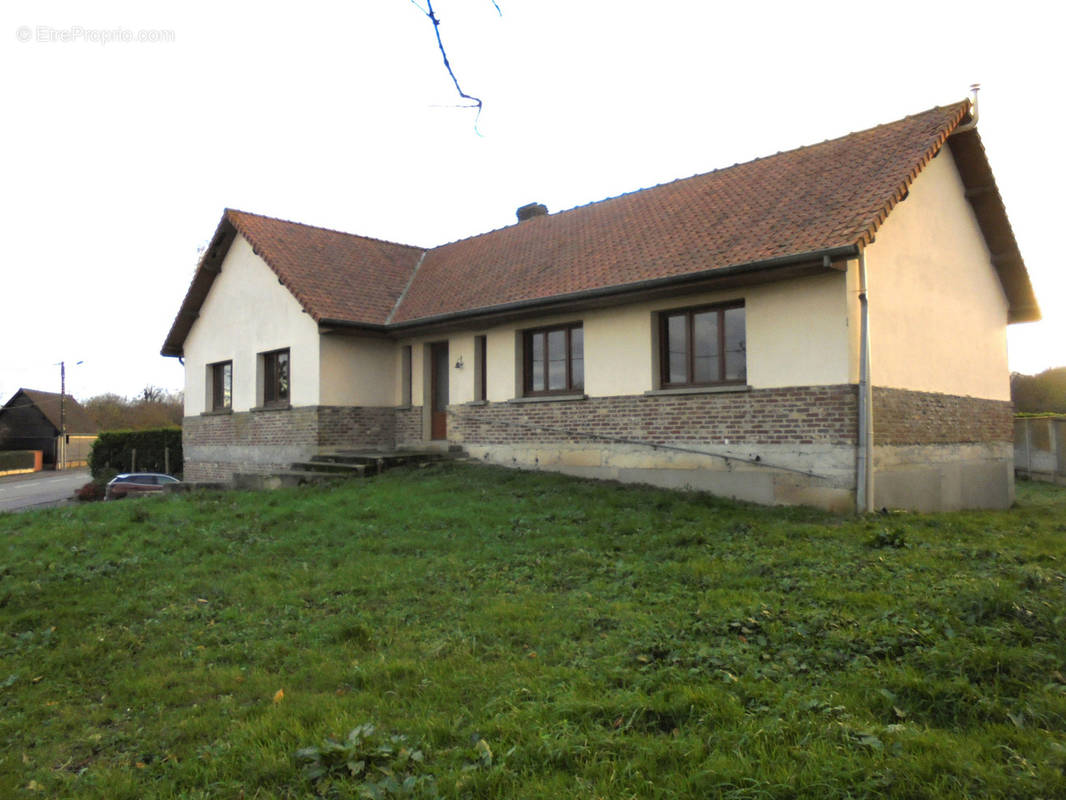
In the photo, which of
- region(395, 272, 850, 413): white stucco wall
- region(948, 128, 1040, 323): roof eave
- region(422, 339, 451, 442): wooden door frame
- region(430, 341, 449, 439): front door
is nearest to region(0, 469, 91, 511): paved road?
region(422, 339, 451, 442): wooden door frame

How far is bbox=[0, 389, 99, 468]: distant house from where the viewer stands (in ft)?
183

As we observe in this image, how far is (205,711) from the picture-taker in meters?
4.38

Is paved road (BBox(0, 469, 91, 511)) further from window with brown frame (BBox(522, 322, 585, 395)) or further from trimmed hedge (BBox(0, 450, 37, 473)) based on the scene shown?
window with brown frame (BBox(522, 322, 585, 395))

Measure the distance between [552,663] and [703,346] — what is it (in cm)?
788

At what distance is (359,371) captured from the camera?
667 inches

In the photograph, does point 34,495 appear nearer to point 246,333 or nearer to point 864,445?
point 246,333

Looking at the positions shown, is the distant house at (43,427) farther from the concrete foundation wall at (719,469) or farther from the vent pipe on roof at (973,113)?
the vent pipe on roof at (973,113)

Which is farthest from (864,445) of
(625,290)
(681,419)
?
(625,290)

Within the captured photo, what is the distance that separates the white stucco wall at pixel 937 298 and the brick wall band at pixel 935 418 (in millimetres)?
184

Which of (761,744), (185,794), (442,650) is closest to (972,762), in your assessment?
(761,744)

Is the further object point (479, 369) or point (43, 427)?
point (43, 427)

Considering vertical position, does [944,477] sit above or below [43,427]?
below

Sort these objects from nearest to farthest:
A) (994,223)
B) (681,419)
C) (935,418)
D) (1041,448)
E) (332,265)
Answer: (681,419)
(935,418)
(994,223)
(332,265)
(1041,448)

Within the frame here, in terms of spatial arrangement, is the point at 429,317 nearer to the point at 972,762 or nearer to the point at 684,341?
the point at 684,341
